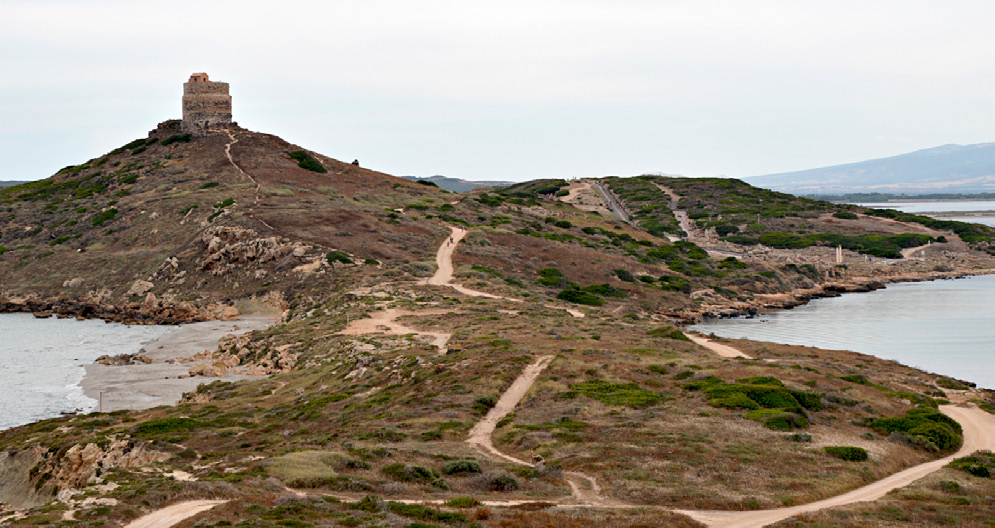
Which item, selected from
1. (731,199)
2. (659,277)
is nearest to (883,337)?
(659,277)

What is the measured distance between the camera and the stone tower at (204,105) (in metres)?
113

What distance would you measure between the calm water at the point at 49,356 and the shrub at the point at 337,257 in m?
14.2

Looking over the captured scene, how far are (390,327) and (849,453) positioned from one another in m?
30.8

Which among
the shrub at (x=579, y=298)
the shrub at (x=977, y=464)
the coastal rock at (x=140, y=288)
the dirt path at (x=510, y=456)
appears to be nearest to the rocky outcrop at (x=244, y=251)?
the coastal rock at (x=140, y=288)

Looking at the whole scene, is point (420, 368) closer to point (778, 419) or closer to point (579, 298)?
point (778, 419)

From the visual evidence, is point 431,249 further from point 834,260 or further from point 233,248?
point 834,260

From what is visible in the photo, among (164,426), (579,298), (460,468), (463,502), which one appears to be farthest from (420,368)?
(579,298)

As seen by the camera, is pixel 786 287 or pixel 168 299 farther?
pixel 786 287

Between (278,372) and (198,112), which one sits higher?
(198,112)

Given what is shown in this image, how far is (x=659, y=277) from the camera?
9231 cm

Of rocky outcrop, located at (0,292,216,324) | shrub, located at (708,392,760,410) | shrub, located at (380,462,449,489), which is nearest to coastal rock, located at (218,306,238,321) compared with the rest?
rocky outcrop, located at (0,292,216,324)

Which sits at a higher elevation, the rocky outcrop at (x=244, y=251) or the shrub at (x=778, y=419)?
the rocky outcrop at (x=244, y=251)

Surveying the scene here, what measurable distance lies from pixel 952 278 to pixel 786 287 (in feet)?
102

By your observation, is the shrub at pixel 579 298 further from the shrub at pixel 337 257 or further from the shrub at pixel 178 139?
the shrub at pixel 178 139
